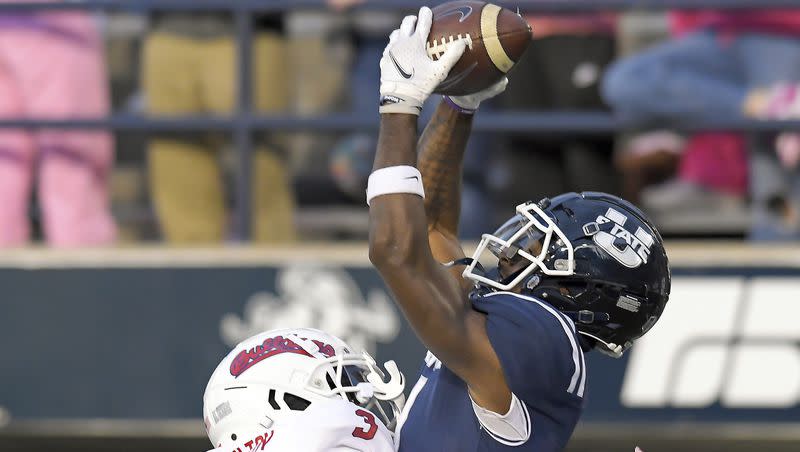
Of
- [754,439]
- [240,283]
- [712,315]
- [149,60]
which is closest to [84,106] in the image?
[149,60]

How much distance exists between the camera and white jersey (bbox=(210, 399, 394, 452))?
262cm

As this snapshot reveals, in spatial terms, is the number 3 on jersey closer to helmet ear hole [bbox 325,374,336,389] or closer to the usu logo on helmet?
helmet ear hole [bbox 325,374,336,389]

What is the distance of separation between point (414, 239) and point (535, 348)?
323mm

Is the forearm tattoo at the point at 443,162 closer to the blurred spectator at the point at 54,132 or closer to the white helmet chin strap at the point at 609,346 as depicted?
the white helmet chin strap at the point at 609,346

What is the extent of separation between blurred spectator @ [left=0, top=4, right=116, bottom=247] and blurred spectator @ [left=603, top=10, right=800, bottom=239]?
7.18 ft

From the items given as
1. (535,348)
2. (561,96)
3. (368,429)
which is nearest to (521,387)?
(535,348)

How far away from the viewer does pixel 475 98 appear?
10.1ft

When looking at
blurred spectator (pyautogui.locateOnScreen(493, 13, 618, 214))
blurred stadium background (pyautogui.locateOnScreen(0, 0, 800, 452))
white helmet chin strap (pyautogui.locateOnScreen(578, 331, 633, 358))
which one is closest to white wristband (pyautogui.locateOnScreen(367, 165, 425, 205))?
white helmet chin strap (pyautogui.locateOnScreen(578, 331, 633, 358))

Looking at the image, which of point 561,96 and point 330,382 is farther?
point 561,96

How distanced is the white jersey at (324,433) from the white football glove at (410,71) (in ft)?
1.99

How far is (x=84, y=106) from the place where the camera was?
570cm

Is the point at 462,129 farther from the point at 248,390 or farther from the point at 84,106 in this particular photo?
the point at 84,106

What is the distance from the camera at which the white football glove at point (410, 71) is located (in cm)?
260

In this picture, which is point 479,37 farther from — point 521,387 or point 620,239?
point 521,387
